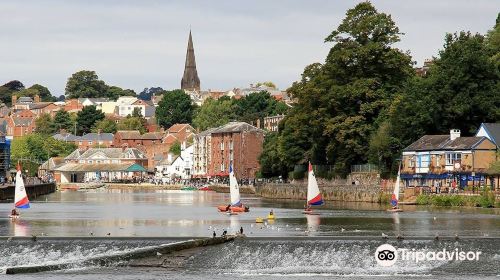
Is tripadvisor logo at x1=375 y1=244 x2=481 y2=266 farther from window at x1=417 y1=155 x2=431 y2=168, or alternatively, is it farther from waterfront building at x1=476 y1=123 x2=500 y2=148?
→ window at x1=417 y1=155 x2=431 y2=168

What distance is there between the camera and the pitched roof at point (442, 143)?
112 meters

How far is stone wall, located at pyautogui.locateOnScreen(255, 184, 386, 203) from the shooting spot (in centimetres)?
12069

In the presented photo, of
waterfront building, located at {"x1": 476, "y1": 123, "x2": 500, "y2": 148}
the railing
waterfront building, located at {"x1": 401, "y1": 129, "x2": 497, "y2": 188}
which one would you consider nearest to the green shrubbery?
waterfront building, located at {"x1": 401, "y1": 129, "x2": 497, "y2": 188}

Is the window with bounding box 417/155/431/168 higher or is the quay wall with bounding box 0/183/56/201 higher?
the window with bounding box 417/155/431/168

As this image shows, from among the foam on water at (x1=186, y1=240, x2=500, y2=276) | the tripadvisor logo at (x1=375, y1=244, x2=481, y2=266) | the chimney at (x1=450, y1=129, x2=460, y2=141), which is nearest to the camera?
the foam on water at (x1=186, y1=240, x2=500, y2=276)

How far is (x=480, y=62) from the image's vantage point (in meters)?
113

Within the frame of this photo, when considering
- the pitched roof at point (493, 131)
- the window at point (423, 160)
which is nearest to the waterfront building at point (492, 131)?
the pitched roof at point (493, 131)

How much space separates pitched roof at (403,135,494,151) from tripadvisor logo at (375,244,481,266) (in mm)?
56498

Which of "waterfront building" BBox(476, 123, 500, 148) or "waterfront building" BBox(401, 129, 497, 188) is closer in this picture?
"waterfront building" BBox(476, 123, 500, 148)

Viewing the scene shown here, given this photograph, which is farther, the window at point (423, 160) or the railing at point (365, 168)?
the railing at point (365, 168)

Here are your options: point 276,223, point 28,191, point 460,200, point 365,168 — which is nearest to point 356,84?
point 365,168

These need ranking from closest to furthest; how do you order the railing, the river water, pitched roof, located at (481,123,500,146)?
the river water, pitched roof, located at (481,123,500,146), the railing

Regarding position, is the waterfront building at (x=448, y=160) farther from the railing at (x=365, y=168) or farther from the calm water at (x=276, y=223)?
the calm water at (x=276, y=223)

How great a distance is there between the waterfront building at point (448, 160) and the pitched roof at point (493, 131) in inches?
18.9
